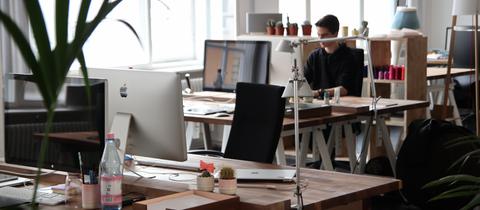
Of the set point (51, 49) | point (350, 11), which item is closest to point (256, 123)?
point (51, 49)

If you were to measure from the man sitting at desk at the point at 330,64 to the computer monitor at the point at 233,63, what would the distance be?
0.73 m

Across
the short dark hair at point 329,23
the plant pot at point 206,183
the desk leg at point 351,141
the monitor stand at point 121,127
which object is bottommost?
the desk leg at point 351,141

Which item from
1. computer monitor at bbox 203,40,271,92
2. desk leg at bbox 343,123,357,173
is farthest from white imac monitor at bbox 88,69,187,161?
desk leg at bbox 343,123,357,173

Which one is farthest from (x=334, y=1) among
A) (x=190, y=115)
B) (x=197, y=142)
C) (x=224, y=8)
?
(x=190, y=115)

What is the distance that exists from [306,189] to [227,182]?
1.06 ft

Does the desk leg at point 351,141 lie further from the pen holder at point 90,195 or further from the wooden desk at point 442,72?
the pen holder at point 90,195

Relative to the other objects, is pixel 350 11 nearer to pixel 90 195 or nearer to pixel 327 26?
pixel 327 26

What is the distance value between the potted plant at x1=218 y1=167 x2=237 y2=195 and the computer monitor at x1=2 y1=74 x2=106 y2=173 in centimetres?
41

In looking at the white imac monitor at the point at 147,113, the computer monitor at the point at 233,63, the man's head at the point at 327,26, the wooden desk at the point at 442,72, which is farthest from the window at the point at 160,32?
the white imac monitor at the point at 147,113

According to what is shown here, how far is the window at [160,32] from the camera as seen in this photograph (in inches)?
279

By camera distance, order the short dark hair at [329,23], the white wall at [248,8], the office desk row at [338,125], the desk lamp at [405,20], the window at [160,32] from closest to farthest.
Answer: the office desk row at [338,125] → the short dark hair at [329,23] → the window at [160,32] → the white wall at [248,8] → the desk lamp at [405,20]

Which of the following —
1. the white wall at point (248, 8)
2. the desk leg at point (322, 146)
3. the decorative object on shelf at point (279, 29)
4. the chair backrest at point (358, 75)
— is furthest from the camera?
the white wall at point (248, 8)

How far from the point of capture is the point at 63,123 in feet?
9.00

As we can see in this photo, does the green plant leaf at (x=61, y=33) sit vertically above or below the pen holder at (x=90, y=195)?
above
